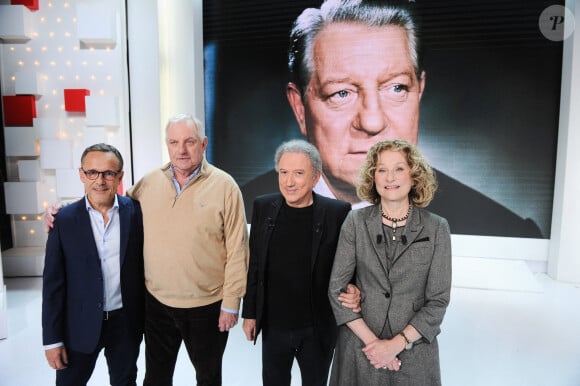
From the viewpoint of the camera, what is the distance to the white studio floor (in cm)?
266

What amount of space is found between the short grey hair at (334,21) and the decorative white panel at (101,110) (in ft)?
7.24

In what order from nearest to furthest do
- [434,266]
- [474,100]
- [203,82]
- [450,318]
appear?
[434,266] → [450,318] → [474,100] → [203,82]

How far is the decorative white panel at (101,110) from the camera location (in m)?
4.46

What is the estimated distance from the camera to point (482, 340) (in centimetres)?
319

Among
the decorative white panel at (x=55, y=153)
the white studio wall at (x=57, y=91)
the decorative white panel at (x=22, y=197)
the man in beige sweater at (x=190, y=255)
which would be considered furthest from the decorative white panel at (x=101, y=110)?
the man in beige sweater at (x=190, y=255)

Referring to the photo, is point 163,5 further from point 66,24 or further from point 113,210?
point 113,210

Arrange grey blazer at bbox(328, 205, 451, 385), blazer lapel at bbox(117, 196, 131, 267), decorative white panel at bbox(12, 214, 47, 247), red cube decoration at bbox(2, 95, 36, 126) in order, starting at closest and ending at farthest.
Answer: grey blazer at bbox(328, 205, 451, 385), blazer lapel at bbox(117, 196, 131, 267), red cube decoration at bbox(2, 95, 36, 126), decorative white panel at bbox(12, 214, 47, 247)

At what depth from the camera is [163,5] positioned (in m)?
5.12

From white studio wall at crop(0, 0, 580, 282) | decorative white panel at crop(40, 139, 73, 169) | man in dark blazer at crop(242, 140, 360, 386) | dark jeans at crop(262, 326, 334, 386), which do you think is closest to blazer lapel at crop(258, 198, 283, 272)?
man in dark blazer at crop(242, 140, 360, 386)

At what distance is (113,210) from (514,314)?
11.6 ft

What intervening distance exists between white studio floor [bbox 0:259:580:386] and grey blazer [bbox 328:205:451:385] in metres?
1.30

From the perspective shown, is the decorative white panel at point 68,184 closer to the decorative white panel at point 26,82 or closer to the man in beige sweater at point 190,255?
the decorative white panel at point 26,82

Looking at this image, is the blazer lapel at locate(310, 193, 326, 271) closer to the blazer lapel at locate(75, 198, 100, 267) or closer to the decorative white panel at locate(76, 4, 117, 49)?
the blazer lapel at locate(75, 198, 100, 267)

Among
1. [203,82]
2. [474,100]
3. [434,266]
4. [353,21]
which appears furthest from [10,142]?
[474,100]
